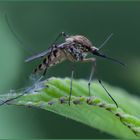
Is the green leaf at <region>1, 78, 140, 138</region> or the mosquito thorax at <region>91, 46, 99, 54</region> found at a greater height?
the mosquito thorax at <region>91, 46, 99, 54</region>

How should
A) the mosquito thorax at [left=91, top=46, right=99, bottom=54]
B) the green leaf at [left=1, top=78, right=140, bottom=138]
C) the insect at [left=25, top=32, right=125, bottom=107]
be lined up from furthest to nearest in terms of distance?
the mosquito thorax at [left=91, top=46, right=99, bottom=54] < the insect at [left=25, top=32, right=125, bottom=107] < the green leaf at [left=1, top=78, right=140, bottom=138]

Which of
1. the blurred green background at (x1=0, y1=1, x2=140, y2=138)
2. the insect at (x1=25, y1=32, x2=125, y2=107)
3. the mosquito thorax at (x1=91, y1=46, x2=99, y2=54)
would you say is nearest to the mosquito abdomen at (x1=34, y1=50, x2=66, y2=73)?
the insect at (x1=25, y1=32, x2=125, y2=107)

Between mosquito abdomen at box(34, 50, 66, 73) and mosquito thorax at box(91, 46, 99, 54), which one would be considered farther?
mosquito thorax at box(91, 46, 99, 54)

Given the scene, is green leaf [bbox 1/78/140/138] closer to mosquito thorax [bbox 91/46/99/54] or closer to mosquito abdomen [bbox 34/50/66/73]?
mosquito abdomen [bbox 34/50/66/73]

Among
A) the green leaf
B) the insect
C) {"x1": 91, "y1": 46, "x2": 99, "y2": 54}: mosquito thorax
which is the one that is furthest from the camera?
{"x1": 91, "y1": 46, "x2": 99, "y2": 54}: mosquito thorax

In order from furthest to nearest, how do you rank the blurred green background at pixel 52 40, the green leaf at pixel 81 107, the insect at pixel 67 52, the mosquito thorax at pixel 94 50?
the blurred green background at pixel 52 40, the mosquito thorax at pixel 94 50, the insect at pixel 67 52, the green leaf at pixel 81 107

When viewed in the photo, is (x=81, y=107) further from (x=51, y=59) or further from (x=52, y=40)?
(x=52, y=40)

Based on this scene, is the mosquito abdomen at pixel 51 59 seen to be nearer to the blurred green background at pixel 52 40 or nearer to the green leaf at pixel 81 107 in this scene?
the blurred green background at pixel 52 40

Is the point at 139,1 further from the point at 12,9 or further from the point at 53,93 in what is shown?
the point at 53,93

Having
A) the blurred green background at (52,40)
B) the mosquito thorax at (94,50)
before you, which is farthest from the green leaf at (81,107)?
the blurred green background at (52,40)

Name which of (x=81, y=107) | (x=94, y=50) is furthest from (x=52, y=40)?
(x=81, y=107)
